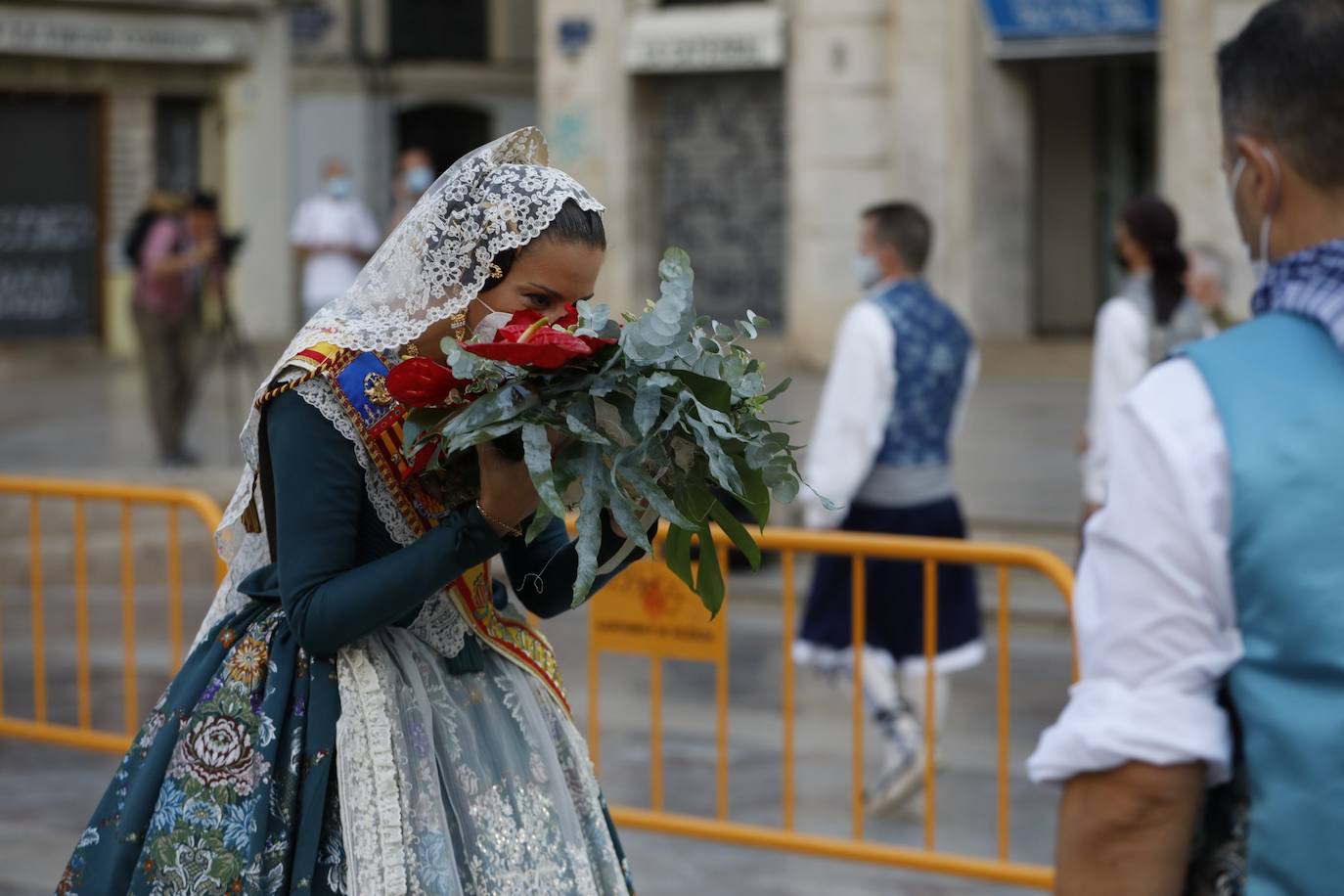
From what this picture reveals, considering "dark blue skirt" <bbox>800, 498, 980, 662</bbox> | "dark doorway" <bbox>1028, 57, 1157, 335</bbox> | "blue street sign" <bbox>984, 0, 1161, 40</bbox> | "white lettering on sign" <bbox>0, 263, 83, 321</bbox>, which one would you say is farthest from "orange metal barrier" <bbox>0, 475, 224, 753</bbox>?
"white lettering on sign" <bbox>0, 263, 83, 321</bbox>

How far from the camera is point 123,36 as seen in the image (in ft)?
72.6

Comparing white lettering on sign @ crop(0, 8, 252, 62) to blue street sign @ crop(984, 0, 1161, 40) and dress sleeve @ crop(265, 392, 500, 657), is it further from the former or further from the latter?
dress sleeve @ crop(265, 392, 500, 657)

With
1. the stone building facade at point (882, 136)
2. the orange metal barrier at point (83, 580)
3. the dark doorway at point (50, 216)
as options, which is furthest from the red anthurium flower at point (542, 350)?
the dark doorway at point (50, 216)

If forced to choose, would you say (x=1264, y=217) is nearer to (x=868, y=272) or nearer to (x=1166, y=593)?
(x=1166, y=593)

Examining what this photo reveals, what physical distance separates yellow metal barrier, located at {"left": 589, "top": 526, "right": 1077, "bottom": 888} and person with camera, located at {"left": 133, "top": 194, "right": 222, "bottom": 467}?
22.9 ft

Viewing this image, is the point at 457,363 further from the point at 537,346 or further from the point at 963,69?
the point at 963,69

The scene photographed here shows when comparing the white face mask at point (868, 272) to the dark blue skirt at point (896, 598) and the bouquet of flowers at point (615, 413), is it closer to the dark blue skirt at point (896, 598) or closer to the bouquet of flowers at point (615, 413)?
the dark blue skirt at point (896, 598)

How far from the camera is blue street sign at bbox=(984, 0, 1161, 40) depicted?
56.9ft

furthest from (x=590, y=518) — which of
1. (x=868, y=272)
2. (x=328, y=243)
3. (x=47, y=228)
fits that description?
(x=47, y=228)

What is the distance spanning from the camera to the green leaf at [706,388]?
2.72m

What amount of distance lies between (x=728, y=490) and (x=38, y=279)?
20.4 m

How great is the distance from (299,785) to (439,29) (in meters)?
24.5

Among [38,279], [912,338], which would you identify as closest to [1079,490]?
[912,338]

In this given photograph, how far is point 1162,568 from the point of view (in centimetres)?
179
